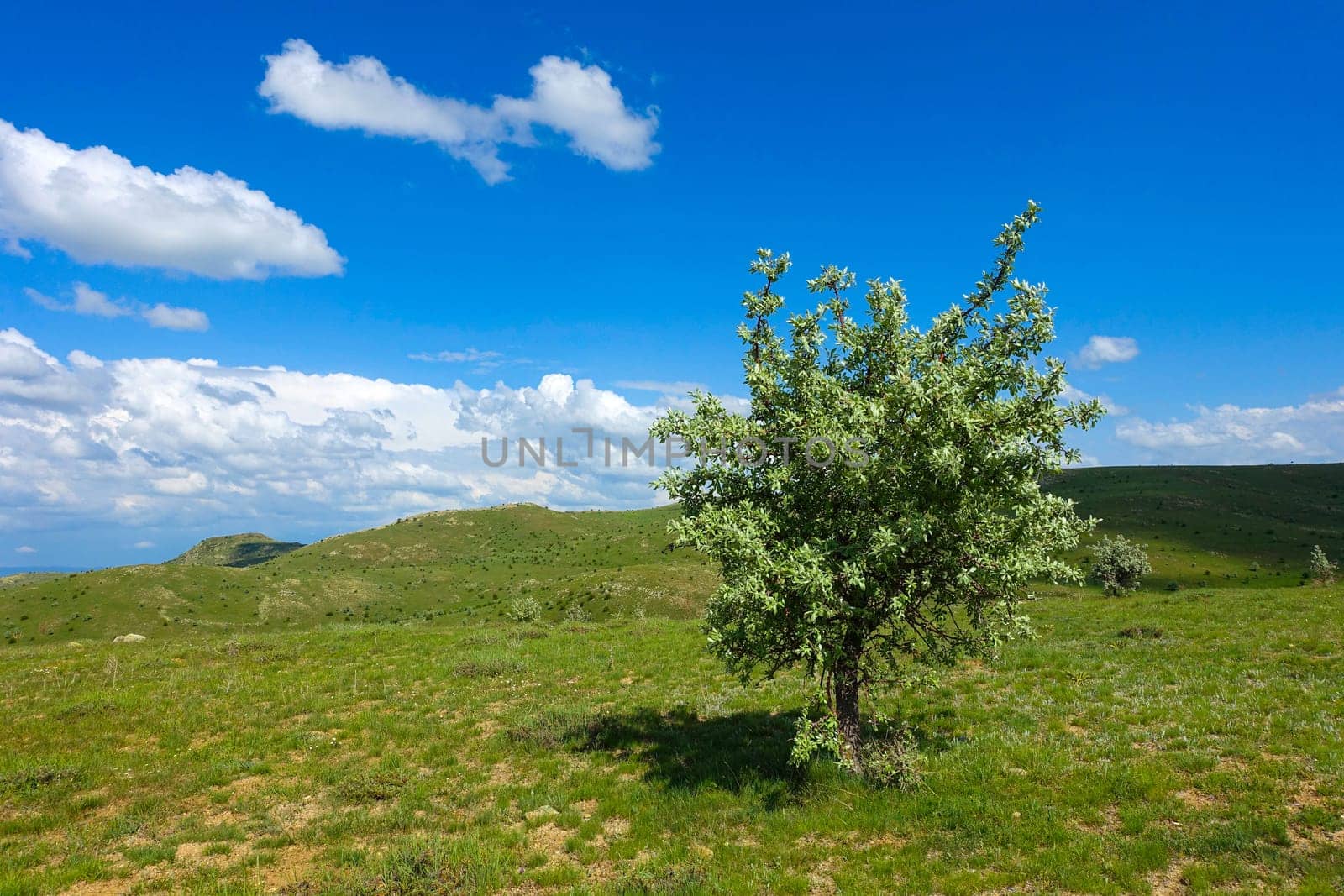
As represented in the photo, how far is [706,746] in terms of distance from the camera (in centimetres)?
1877

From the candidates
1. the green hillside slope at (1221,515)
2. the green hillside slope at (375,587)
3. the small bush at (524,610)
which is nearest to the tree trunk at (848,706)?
the small bush at (524,610)

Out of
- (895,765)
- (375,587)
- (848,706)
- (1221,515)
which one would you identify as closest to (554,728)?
(848,706)

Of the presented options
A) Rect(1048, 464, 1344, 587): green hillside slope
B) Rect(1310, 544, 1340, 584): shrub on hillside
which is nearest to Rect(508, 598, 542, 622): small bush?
Rect(1048, 464, 1344, 587): green hillside slope

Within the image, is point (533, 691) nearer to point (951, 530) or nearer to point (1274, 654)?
point (951, 530)

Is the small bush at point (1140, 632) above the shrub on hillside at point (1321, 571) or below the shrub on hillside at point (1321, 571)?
above

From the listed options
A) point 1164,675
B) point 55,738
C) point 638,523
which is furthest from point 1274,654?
point 638,523

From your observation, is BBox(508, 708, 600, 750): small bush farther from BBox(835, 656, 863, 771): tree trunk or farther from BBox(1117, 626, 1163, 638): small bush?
BBox(1117, 626, 1163, 638): small bush

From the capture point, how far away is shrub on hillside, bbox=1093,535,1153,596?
6006cm

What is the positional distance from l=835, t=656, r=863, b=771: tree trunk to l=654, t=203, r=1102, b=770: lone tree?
0.15 feet

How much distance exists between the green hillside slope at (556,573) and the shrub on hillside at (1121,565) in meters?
15.5

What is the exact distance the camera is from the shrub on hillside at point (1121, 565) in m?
60.1

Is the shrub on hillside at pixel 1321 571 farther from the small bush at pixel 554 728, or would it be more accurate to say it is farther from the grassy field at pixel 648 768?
the small bush at pixel 554 728

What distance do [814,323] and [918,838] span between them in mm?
11620

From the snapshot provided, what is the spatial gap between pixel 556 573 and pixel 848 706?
11713 centimetres
